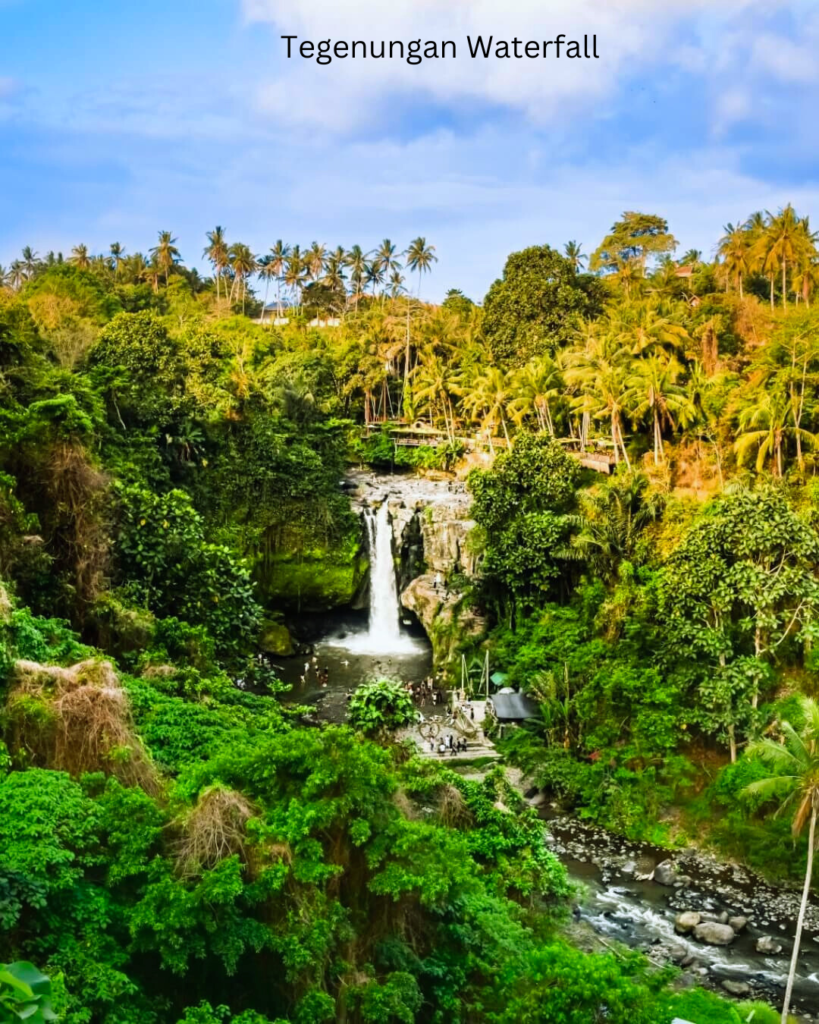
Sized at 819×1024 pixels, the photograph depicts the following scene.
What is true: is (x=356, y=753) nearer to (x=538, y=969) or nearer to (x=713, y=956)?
(x=538, y=969)

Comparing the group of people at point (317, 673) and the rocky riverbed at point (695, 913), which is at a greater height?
the group of people at point (317, 673)

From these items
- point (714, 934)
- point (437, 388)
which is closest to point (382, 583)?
point (437, 388)

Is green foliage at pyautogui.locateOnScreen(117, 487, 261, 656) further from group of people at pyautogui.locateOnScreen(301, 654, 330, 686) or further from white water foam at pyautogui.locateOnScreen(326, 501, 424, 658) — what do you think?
white water foam at pyautogui.locateOnScreen(326, 501, 424, 658)

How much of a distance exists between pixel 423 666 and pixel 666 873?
14.6 m

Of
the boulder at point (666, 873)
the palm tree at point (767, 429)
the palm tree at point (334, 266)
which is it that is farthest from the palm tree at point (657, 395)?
the palm tree at point (334, 266)

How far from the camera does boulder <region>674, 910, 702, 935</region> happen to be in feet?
62.4

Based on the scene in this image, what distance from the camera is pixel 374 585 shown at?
38.5 meters

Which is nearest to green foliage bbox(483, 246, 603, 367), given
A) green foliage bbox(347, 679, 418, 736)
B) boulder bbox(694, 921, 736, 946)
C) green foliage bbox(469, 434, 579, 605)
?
green foliage bbox(469, 434, 579, 605)

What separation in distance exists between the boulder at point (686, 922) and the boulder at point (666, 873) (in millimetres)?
1672

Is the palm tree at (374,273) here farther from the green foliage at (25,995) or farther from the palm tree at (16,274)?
the green foliage at (25,995)

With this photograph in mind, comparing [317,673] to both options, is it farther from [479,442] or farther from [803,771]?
[479,442]

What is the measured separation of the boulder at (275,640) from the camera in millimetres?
35125

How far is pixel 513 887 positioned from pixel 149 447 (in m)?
22.0

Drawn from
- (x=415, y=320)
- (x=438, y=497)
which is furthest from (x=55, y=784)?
(x=415, y=320)
